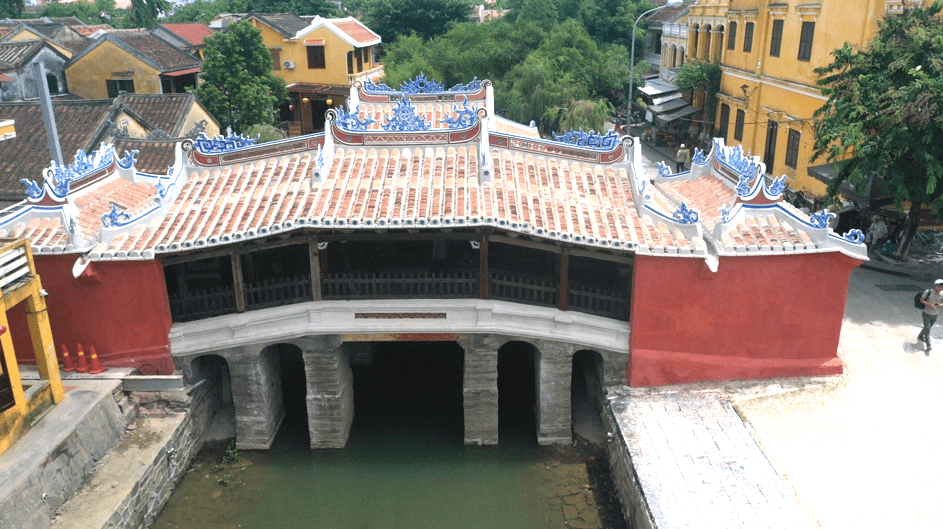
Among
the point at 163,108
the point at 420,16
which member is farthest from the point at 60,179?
the point at 420,16

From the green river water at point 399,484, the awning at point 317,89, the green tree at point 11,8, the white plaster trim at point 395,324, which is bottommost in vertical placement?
the green river water at point 399,484

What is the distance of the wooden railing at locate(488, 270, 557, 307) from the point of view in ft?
44.5

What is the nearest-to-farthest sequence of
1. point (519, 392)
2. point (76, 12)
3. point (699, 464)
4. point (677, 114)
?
point (699, 464)
point (519, 392)
point (677, 114)
point (76, 12)

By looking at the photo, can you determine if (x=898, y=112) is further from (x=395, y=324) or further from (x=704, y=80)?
(x=704, y=80)

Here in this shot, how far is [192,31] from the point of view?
170 ft

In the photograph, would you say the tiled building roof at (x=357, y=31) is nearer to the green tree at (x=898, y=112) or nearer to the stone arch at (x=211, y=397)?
the green tree at (x=898, y=112)

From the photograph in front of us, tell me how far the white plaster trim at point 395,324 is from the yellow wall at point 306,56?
30.9m

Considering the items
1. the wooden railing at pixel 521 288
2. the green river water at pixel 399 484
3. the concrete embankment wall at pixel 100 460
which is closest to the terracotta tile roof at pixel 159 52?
the concrete embankment wall at pixel 100 460

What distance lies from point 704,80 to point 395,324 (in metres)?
24.4

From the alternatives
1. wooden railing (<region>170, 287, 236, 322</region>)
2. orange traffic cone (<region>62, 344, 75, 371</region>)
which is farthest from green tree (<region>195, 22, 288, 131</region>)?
orange traffic cone (<region>62, 344, 75, 371</region>)

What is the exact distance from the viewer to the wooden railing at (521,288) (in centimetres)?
1355

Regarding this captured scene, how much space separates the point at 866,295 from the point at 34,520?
54.4 ft

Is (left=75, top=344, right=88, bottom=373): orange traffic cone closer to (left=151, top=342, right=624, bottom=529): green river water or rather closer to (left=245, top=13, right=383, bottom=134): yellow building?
(left=151, top=342, right=624, bottom=529): green river water

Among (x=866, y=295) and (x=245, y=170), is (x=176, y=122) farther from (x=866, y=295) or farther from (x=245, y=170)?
(x=866, y=295)
